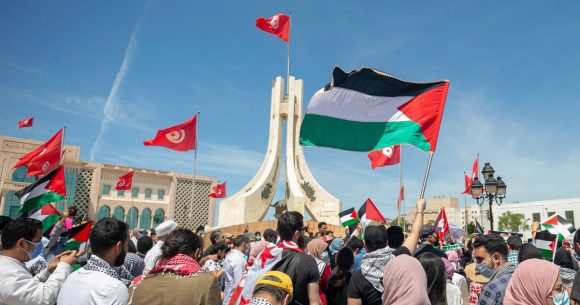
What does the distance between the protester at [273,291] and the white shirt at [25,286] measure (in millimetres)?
1379

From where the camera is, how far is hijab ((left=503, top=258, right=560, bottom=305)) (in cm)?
270

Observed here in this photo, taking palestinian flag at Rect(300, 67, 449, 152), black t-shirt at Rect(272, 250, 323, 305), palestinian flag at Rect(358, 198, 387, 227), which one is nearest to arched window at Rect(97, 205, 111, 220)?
palestinian flag at Rect(358, 198, 387, 227)

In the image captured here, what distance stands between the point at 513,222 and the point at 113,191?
156 feet

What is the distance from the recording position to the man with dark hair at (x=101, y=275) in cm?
225

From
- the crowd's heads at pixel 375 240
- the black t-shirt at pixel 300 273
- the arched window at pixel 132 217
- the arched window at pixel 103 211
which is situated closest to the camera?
the black t-shirt at pixel 300 273

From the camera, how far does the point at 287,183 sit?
25.2m

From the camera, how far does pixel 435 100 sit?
5098 mm

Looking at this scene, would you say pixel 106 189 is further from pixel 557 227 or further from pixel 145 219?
pixel 557 227

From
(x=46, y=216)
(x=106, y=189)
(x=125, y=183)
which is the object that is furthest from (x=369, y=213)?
(x=106, y=189)

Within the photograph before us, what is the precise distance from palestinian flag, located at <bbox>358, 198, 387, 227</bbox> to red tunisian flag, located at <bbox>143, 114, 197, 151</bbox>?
682 centimetres

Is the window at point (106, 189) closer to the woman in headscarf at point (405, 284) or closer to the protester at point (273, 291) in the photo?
the woman in headscarf at point (405, 284)

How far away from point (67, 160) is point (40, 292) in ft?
124

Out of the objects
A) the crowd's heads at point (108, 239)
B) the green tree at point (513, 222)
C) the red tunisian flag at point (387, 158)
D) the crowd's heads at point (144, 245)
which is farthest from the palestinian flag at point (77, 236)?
the green tree at point (513, 222)

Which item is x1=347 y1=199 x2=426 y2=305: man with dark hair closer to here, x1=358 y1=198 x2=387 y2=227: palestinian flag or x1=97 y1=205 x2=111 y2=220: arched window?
x1=358 y1=198 x2=387 y2=227: palestinian flag
